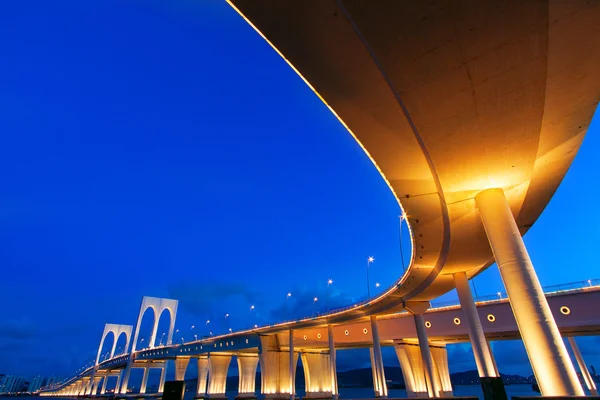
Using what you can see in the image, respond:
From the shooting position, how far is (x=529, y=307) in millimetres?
12023

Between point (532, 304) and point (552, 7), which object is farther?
point (532, 304)

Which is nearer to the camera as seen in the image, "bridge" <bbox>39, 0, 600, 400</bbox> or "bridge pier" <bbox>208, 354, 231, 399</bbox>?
"bridge" <bbox>39, 0, 600, 400</bbox>

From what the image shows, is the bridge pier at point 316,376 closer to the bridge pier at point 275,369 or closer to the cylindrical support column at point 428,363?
the bridge pier at point 275,369

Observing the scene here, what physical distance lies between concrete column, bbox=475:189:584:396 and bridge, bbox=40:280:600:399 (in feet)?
49.6

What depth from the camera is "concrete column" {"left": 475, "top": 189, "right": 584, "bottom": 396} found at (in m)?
11.1

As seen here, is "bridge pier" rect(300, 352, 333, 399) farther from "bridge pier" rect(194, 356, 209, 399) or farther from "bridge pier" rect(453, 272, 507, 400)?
"bridge pier" rect(453, 272, 507, 400)

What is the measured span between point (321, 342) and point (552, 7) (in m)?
51.6

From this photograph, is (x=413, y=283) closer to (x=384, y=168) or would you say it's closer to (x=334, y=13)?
(x=384, y=168)

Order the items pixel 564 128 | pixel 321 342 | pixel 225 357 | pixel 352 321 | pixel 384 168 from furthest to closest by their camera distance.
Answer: pixel 225 357, pixel 321 342, pixel 352 321, pixel 384 168, pixel 564 128

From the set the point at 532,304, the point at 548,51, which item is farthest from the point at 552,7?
the point at 532,304

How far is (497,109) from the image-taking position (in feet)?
33.3

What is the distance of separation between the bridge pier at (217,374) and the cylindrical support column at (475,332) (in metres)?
57.9

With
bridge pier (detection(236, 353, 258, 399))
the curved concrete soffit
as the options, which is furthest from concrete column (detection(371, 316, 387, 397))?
bridge pier (detection(236, 353, 258, 399))

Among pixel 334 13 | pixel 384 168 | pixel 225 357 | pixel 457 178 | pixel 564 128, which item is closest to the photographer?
pixel 334 13
